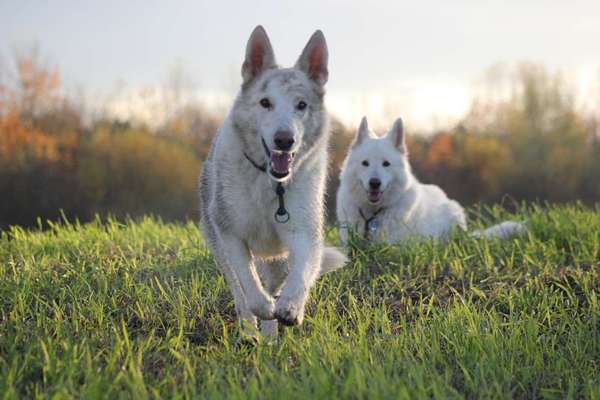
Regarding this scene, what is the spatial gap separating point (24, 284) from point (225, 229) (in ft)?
6.40

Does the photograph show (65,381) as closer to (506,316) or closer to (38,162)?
(506,316)

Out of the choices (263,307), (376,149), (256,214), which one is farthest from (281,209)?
(376,149)

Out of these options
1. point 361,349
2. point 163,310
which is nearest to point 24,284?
point 163,310

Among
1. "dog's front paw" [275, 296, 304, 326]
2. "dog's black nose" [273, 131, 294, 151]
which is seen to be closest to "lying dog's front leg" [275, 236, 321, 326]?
"dog's front paw" [275, 296, 304, 326]

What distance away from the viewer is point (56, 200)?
20.5 metres

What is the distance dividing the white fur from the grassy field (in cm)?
45

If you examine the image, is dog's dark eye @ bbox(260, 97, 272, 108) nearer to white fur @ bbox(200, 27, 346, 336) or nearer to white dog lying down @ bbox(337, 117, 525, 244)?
white fur @ bbox(200, 27, 346, 336)

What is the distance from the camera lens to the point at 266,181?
177 inches

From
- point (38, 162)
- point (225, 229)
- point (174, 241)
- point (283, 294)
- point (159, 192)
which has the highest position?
point (225, 229)

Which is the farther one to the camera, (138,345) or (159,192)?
(159,192)

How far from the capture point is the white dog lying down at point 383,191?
852cm

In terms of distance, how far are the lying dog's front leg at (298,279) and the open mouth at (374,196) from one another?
13.1ft

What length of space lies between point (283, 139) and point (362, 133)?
491 cm

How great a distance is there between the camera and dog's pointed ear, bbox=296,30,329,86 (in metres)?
4.83
